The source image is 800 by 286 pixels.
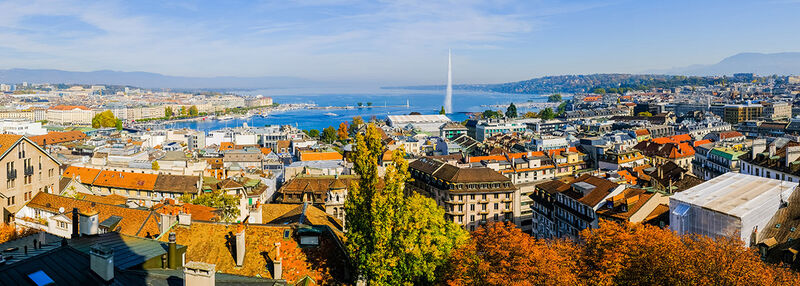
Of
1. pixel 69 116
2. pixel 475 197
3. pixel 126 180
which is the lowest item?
pixel 475 197

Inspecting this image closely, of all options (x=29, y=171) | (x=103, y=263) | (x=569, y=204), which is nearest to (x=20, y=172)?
(x=29, y=171)

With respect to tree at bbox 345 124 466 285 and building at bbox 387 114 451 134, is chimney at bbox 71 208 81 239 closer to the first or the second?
tree at bbox 345 124 466 285

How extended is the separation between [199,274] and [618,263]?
14659 millimetres

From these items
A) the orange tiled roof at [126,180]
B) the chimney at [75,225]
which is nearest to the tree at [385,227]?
the chimney at [75,225]

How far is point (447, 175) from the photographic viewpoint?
46.6 metres

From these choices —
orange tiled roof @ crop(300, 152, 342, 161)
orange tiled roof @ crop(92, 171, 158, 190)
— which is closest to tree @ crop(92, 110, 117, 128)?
orange tiled roof @ crop(300, 152, 342, 161)

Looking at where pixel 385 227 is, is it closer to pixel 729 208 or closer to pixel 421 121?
pixel 729 208

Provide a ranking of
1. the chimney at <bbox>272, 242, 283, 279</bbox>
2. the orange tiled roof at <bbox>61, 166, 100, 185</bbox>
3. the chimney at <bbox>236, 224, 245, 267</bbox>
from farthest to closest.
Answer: the orange tiled roof at <bbox>61, 166, 100, 185</bbox> → the chimney at <bbox>236, 224, 245, 267</bbox> → the chimney at <bbox>272, 242, 283, 279</bbox>

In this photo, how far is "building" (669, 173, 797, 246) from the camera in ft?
86.2

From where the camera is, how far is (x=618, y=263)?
20453 mm

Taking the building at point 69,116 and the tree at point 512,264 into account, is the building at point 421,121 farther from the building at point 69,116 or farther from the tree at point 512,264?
the tree at point 512,264

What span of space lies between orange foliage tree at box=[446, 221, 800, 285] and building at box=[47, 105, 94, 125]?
7648 inches

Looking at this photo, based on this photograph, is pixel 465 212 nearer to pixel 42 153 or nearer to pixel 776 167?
pixel 776 167

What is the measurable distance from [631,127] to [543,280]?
3565 inches
